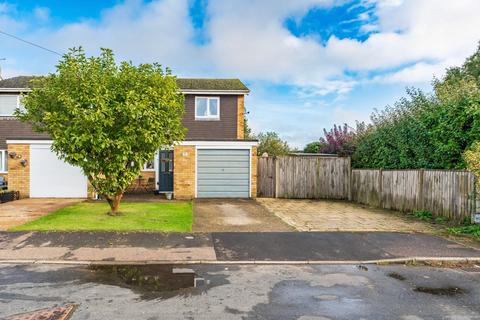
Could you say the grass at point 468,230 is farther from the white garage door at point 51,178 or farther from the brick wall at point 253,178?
the white garage door at point 51,178

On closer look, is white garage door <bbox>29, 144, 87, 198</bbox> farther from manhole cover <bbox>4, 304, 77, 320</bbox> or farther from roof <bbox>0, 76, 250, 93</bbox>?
manhole cover <bbox>4, 304, 77, 320</bbox>

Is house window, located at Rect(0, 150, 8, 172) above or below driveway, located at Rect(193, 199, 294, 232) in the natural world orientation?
above

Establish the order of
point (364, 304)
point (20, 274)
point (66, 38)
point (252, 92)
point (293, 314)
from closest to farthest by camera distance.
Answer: point (293, 314) → point (364, 304) → point (20, 274) → point (66, 38) → point (252, 92)

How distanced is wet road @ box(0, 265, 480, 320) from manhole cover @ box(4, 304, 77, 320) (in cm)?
11

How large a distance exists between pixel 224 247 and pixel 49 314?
152 inches

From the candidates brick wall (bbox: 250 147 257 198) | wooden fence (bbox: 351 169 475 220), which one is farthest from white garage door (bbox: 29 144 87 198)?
wooden fence (bbox: 351 169 475 220)

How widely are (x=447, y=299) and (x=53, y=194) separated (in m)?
15.6

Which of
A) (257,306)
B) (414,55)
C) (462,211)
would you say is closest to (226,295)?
(257,306)

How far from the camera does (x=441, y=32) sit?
14.7m

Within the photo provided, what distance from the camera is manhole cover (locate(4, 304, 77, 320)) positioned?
→ 4145mm

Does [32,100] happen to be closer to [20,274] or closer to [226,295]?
[20,274]

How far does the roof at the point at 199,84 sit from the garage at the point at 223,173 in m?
4.51

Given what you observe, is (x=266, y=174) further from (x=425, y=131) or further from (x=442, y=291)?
(x=442, y=291)

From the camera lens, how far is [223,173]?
55.7 ft
